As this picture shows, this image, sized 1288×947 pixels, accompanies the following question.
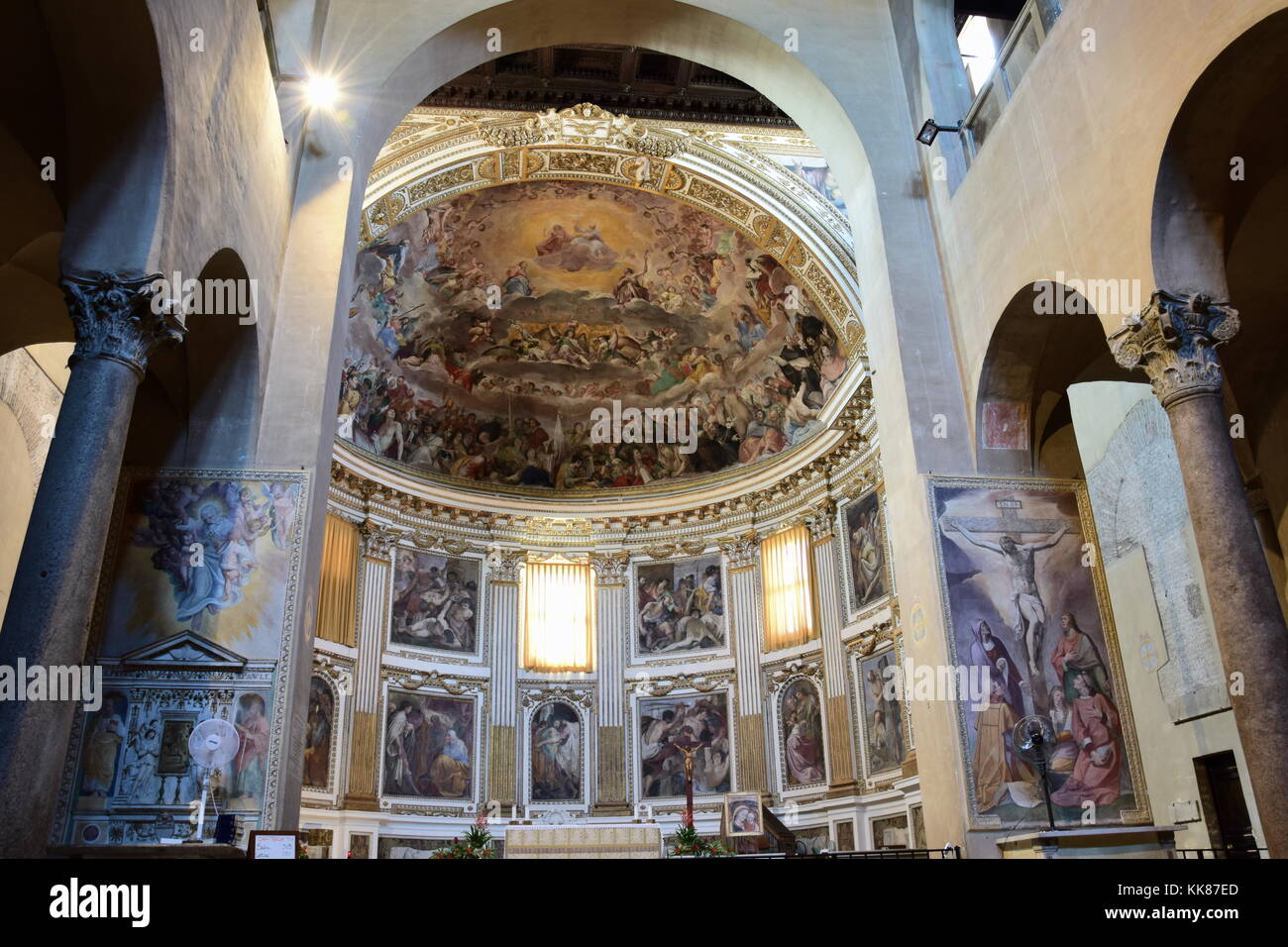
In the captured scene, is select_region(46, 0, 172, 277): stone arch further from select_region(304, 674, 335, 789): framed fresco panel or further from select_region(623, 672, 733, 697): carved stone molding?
select_region(623, 672, 733, 697): carved stone molding

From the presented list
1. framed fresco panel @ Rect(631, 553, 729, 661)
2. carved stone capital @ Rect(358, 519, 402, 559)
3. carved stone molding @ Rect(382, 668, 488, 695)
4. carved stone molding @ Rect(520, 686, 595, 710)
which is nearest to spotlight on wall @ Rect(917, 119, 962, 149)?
framed fresco panel @ Rect(631, 553, 729, 661)

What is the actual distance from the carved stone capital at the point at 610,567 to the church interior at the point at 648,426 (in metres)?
0.10

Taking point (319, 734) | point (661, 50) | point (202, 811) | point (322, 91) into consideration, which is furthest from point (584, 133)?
point (202, 811)

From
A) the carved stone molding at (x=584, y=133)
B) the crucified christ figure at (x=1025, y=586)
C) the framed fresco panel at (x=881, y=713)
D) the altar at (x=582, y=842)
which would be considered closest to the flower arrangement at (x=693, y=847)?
the altar at (x=582, y=842)

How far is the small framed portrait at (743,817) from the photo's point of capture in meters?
14.8

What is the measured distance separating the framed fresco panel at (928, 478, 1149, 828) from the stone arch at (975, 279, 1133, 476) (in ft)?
1.25

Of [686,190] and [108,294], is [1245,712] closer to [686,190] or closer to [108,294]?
[108,294]

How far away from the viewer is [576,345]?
24484 mm

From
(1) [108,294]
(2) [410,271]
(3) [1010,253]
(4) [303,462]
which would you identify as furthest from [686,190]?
(1) [108,294]

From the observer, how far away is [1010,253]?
11.0 meters

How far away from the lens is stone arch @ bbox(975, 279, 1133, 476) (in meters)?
11.3

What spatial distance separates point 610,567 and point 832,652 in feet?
19.7

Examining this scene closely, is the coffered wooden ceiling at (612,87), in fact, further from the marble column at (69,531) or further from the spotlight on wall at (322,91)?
the marble column at (69,531)
